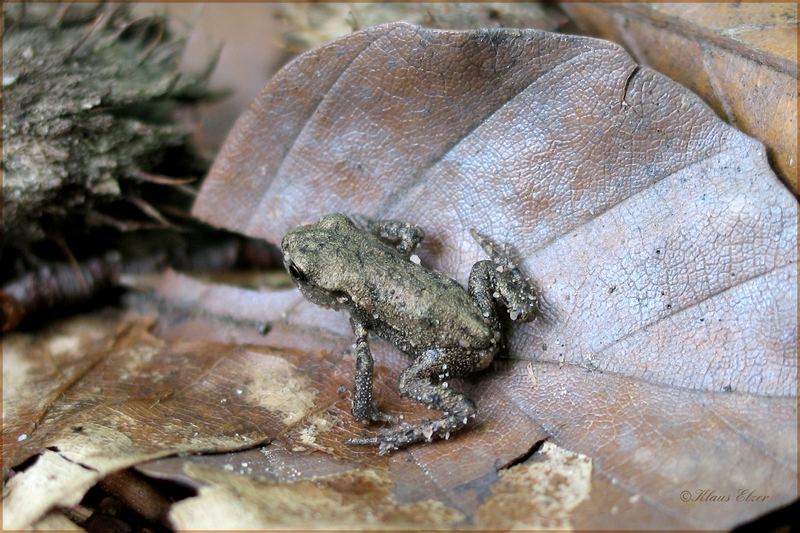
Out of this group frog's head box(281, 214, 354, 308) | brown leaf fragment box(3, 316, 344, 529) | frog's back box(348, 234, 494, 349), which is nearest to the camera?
brown leaf fragment box(3, 316, 344, 529)

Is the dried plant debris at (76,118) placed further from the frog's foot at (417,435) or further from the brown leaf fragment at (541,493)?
the brown leaf fragment at (541,493)

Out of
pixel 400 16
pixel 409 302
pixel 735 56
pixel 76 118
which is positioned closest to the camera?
pixel 735 56

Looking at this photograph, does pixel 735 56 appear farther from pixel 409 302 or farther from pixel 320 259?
pixel 320 259

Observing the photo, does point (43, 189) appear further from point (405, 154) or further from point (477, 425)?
point (477, 425)

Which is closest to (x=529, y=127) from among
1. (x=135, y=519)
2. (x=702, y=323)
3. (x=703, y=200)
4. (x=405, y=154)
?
(x=405, y=154)

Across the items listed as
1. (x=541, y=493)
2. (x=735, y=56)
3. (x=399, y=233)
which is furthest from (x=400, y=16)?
(x=541, y=493)

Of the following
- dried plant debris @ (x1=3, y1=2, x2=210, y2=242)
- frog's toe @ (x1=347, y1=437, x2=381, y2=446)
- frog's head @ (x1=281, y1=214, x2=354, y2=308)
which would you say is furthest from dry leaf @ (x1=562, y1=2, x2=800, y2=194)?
dried plant debris @ (x1=3, y1=2, x2=210, y2=242)

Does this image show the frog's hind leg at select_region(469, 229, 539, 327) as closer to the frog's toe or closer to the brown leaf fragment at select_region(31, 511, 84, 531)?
the frog's toe
